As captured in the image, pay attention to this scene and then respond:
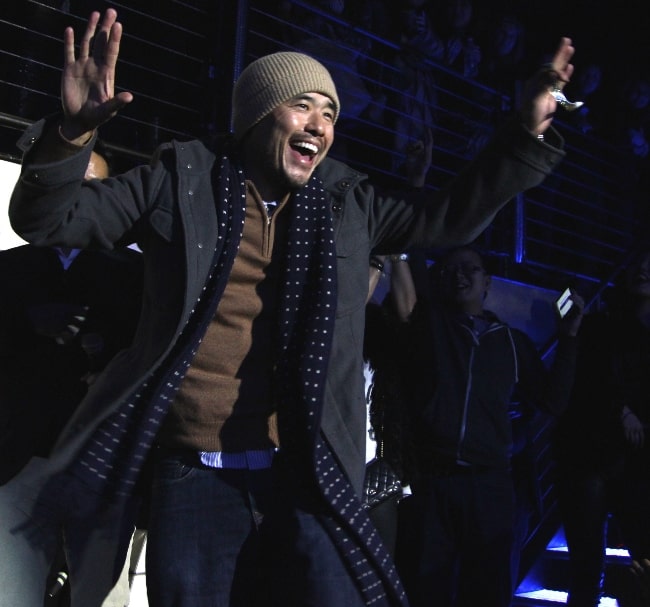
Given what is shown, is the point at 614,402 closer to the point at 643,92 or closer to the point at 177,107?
the point at 177,107

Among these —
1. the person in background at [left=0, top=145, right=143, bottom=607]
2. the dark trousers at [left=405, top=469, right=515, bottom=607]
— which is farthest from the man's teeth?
the dark trousers at [left=405, top=469, right=515, bottom=607]

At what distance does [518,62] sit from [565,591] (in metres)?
Result: 4.46

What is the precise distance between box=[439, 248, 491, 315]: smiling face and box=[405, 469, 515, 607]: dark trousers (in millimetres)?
950

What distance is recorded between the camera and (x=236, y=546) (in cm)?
200

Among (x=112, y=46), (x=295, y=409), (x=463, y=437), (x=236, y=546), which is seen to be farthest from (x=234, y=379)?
(x=463, y=437)

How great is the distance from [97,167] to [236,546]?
1970 mm

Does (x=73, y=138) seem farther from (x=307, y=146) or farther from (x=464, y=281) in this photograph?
(x=464, y=281)

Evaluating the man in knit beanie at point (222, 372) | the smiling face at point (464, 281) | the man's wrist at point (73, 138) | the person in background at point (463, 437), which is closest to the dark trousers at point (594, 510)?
the person in background at point (463, 437)

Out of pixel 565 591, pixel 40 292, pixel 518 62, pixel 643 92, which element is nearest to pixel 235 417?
pixel 40 292

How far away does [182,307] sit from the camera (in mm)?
2000

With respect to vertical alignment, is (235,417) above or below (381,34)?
below

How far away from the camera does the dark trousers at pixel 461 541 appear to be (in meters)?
3.74

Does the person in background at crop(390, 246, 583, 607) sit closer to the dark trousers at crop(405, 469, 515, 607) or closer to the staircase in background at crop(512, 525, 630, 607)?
the dark trousers at crop(405, 469, 515, 607)

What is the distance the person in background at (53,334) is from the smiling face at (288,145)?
65 cm
